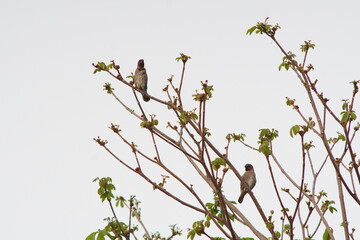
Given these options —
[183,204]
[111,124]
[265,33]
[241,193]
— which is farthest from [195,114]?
[241,193]

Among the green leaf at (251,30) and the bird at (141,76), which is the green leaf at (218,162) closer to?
the green leaf at (251,30)

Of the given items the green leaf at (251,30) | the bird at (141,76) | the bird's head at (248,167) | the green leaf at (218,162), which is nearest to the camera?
the green leaf at (218,162)

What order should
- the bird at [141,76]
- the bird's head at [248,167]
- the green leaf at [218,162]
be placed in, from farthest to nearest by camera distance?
the bird at [141,76], the bird's head at [248,167], the green leaf at [218,162]

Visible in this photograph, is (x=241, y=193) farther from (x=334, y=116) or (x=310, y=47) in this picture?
(x=334, y=116)

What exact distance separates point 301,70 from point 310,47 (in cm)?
109

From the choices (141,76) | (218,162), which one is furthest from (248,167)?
(218,162)

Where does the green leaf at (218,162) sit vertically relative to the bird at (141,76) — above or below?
below

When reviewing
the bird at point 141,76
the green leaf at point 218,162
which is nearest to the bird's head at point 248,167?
the bird at point 141,76

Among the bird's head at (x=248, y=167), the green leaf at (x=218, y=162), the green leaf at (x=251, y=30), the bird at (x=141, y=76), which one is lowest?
the green leaf at (x=218, y=162)

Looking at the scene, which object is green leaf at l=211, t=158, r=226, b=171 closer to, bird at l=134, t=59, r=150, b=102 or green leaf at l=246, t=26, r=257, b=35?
green leaf at l=246, t=26, r=257, b=35

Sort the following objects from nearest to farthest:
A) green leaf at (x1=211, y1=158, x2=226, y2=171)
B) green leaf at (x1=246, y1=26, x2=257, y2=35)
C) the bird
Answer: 1. green leaf at (x1=211, y1=158, x2=226, y2=171)
2. green leaf at (x1=246, y1=26, x2=257, y2=35)
3. the bird

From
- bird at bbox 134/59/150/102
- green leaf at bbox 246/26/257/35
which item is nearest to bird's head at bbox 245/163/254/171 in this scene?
bird at bbox 134/59/150/102

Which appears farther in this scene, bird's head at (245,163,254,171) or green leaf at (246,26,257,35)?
bird's head at (245,163,254,171)

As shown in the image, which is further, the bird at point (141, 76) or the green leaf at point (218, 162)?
the bird at point (141, 76)
